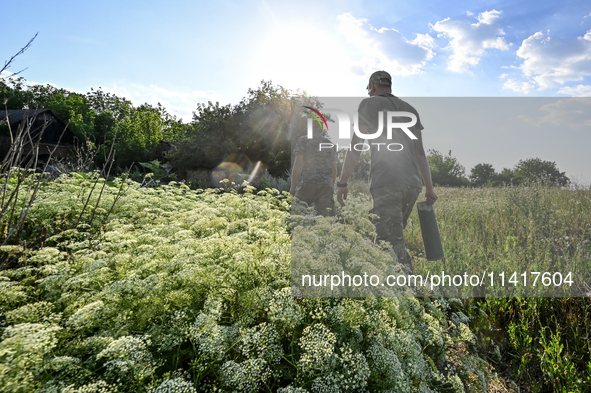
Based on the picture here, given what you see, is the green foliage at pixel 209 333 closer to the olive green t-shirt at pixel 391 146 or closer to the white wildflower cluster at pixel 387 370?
the white wildflower cluster at pixel 387 370

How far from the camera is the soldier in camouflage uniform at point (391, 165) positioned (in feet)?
11.3

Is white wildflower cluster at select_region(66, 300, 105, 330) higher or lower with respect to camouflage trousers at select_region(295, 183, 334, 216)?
lower

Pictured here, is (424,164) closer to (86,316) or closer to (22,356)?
(86,316)

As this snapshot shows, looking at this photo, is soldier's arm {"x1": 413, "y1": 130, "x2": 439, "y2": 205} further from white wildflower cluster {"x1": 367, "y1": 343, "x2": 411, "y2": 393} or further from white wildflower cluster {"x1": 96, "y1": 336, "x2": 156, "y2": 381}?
white wildflower cluster {"x1": 96, "y1": 336, "x2": 156, "y2": 381}

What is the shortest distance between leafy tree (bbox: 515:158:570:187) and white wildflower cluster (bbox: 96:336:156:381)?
5710 mm

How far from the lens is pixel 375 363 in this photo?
1.58 metres

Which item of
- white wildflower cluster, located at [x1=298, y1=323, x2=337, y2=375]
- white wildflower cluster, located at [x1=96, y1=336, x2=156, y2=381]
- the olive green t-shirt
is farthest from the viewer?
the olive green t-shirt

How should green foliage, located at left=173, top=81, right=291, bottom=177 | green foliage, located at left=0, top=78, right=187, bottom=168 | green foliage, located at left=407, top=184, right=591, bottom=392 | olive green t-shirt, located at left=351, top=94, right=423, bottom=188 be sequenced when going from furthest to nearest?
1. green foliage, located at left=0, top=78, right=187, bottom=168
2. green foliage, located at left=173, top=81, right=291, bottom=177
3. olive green t-shirt, located at left=351, top=94, right=423, bottom=188
4. green foliage, located at left=407, top=184, right=591, bottom=392

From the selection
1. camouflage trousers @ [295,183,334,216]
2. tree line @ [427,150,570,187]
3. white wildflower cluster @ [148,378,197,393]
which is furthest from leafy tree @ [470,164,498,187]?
white wildflower cluster @ [148,378,197,393]

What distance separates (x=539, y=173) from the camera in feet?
17.2

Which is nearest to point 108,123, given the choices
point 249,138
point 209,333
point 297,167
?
point 249,138

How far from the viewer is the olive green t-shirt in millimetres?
3438

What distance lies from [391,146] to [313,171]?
175 cm

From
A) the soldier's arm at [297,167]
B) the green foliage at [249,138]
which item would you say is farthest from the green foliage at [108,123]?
the soldier's arm at [297,167]
